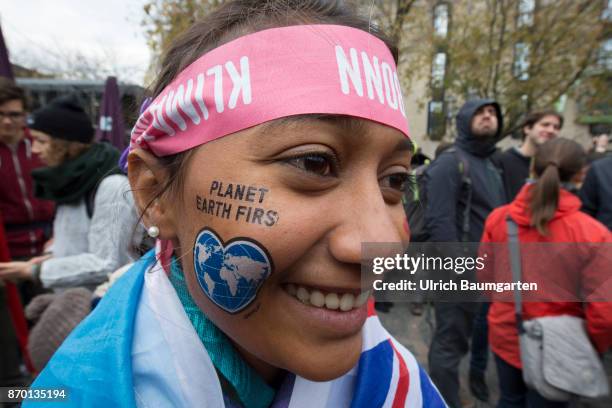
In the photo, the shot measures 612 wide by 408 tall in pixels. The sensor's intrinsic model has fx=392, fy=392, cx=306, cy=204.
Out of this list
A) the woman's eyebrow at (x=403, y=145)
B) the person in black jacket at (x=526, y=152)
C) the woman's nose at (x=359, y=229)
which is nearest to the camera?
the woman's nose at (x=359, y=229)

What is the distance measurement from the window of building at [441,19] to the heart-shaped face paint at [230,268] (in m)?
9.98

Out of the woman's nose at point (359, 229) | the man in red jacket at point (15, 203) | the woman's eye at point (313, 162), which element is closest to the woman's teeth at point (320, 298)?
the woman's nose at point (359, 229)

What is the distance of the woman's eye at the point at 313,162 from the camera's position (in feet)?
2.81

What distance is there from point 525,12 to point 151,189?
11.4 m

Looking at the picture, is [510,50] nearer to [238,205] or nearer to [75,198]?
[75,198]

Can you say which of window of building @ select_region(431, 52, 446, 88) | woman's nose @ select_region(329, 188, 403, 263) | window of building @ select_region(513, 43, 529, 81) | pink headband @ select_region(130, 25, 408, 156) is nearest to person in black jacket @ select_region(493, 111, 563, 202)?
pink headband @ select_region(130, 25, 408, 156)

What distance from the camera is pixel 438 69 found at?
32.8ft

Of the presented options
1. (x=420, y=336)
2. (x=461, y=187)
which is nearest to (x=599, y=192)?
(x=461, y=187)

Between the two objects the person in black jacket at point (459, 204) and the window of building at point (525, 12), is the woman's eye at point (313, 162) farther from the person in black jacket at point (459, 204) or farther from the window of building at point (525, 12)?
the window of building at point (525, 12)

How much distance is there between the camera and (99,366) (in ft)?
3.01

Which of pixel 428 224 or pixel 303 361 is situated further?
pixel 428 224

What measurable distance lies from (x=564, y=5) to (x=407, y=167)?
36.1ft

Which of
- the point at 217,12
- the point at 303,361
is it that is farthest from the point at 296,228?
the point at 217,12

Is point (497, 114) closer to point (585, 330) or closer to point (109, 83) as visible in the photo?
point (585, 330)
